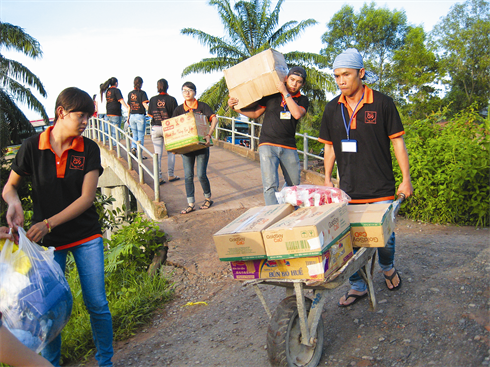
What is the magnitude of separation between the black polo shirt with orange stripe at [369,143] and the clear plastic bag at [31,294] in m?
2.28

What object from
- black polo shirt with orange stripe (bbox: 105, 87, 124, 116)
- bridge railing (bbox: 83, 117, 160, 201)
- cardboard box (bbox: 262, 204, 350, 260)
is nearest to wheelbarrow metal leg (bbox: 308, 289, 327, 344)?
cardboard box (bbox: 262, 204, 350, 260)

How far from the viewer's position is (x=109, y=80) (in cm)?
1038

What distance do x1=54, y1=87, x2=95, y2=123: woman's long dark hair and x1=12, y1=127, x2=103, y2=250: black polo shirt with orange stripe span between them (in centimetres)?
22

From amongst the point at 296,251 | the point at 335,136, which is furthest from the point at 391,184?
the point at 296,251

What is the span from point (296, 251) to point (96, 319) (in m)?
1.49

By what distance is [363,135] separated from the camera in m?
3.27

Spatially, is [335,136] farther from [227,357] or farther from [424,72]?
[424,72]

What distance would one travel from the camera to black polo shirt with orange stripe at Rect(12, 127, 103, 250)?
8.52 feet

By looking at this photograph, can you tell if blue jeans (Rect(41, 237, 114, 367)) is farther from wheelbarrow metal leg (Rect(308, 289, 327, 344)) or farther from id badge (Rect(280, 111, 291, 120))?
id badge (Rect(280, 111, 291, 120))

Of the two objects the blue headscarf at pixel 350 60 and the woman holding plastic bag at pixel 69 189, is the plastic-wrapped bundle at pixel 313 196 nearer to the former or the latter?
the blue headscarf at pixel 350 60

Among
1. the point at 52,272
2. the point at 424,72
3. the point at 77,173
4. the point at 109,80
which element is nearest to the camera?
the point at 52,272

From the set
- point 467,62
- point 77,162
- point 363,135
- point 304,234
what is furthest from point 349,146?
point 467,62

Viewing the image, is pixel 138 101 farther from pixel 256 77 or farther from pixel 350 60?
pixel 350 60

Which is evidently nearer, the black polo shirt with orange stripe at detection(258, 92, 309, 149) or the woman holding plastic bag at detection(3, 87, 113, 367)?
the woman holding plastic bag at detection(3, 87, 113, 367)
